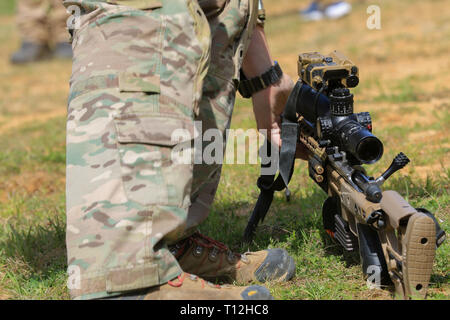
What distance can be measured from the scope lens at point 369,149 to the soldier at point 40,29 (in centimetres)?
903

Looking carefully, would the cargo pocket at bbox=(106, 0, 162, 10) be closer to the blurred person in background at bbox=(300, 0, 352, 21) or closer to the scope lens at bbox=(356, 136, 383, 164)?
the scope lens at bbox=(356, 136, 383, 164)

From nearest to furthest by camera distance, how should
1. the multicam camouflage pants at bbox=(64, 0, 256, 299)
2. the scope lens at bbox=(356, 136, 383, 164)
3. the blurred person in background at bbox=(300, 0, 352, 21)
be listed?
the multicam camouflage pants at bbox=(64, 0, 256, 299), the scope lens at bbox=(356, 136, 383, 164), the blurred person in background at bbox=(300, 0, 352, 21)

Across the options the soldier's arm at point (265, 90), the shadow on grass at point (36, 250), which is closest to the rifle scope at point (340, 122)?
the soldier's arm at point (265, 90)

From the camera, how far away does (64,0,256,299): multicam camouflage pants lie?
1.81 metres

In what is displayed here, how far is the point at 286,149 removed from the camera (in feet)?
8.59

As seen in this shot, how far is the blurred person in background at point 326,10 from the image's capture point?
10953 mm

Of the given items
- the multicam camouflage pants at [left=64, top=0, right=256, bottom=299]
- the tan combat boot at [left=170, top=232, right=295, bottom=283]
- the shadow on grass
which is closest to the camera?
the multicam camouflage pants at [left=64, top=0, right=256, bottom=299]

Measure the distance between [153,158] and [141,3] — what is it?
0.51m

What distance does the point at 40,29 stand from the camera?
10695 mm

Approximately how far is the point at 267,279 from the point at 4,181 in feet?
8.92

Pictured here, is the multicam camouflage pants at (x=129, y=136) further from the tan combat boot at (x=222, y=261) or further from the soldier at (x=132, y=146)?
the tan combat boot at (x=222, y=261)

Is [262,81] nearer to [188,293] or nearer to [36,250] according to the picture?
[188,293]

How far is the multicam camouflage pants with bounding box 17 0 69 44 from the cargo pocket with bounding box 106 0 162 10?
28.8 ft

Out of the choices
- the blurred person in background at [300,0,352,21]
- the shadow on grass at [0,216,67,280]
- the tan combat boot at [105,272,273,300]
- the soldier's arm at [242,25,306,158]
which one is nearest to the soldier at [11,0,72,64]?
the blurred person in background at [300,0,352,21]
